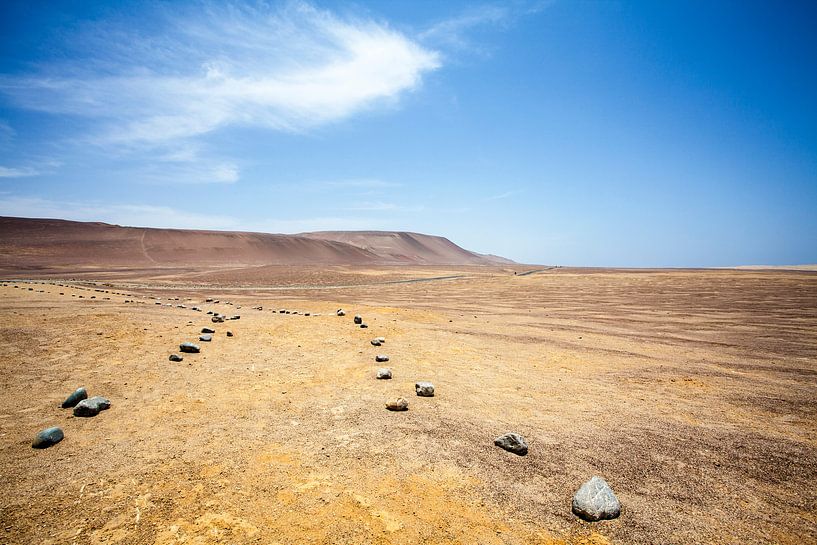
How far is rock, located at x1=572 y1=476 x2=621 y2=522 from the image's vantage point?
11.9 feet

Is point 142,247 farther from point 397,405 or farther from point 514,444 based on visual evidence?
point 514,444

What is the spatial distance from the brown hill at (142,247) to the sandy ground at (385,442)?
248 ft

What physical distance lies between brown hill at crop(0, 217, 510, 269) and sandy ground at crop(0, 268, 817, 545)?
7563 cm

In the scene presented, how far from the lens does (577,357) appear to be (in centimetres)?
1036

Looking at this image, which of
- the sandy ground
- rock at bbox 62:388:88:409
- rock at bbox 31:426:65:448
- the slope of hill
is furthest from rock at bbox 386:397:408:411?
the slope of hill

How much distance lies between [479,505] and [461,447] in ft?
3.78

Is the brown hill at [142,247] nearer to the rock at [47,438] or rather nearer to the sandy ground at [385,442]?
the sandy ground at [385,442]

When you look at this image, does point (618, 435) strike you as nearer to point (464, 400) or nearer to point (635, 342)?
point (464, 400)

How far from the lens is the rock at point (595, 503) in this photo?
363 centimetres

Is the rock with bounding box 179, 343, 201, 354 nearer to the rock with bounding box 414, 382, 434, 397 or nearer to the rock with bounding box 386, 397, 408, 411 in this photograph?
the rock with bounding box 386, 397, 408, 411

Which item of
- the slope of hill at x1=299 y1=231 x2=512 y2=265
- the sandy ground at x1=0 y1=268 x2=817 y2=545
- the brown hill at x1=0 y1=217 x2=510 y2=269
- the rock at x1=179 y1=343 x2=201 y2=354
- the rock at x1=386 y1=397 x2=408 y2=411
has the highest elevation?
the slope of hill at x1=299 y1=231 x2=512 y2=265

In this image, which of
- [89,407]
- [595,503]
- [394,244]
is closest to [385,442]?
[595,503]

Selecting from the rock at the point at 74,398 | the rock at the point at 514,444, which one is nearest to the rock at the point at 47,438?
the rock at the point at 74,398

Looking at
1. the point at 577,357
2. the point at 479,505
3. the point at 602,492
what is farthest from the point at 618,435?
the point at 577,357
